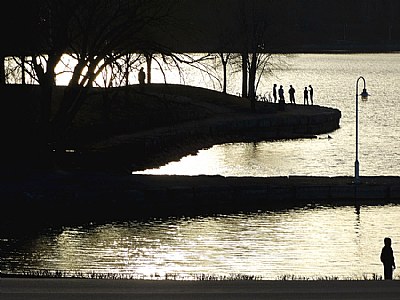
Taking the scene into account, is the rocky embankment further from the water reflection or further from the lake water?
the water reflection

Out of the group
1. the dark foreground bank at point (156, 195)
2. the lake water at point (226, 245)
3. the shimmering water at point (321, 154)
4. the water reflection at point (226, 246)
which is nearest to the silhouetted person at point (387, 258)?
the lake water at point (226, 245)

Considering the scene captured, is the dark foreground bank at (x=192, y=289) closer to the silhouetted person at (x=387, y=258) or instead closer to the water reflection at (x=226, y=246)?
the silhouetted person at (x=387, y=258)

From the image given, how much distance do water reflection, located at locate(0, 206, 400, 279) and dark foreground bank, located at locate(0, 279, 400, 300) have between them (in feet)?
15.2

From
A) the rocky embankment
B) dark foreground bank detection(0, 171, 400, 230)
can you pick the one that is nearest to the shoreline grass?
dark foreground bank detection(0, 171, 400, 230)

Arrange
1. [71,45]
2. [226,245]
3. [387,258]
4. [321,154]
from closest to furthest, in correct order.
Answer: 1. [387,258]
2. [226,245]
3. [71,45]
4. [321,154]

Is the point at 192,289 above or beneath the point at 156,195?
beneath

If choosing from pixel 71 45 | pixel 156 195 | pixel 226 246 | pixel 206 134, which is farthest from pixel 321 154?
pixel 226 246

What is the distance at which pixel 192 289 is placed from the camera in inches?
889

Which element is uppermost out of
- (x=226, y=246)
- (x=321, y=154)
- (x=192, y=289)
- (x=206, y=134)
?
(x=206, y=134)

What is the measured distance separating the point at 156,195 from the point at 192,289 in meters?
17.1

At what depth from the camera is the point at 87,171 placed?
4325 cm

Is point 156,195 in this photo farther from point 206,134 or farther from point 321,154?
point 206,134

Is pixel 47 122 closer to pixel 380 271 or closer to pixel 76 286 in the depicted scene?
pixel 380 271

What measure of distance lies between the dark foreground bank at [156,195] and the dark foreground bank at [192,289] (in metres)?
12.5
